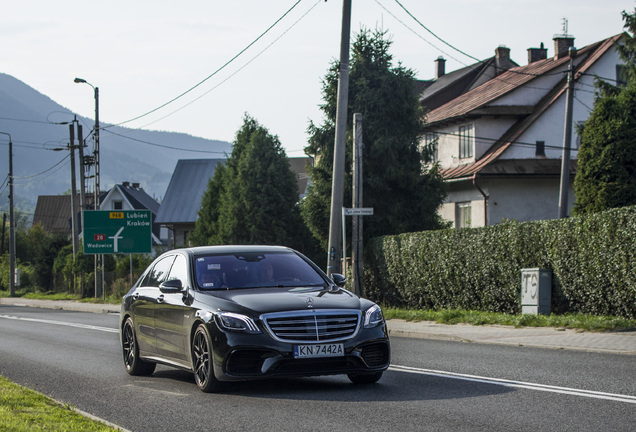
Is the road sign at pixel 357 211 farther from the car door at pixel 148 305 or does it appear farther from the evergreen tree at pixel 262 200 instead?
the evergreen tree at pixel 262 200

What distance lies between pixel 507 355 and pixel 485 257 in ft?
27.8

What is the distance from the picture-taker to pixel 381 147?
30672 millimetres

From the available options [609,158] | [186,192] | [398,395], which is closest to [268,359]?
[398,395]

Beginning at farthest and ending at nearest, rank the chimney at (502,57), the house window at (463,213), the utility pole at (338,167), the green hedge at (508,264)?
the chimney at (502,57), the house window at (463,213), the utility pole at (338,167), the green hedge at (508,264)

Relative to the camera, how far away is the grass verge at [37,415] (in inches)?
287

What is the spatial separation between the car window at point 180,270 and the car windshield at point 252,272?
179 mm

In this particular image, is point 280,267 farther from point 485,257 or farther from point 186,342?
point 485,257

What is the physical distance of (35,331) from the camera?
73.7ft

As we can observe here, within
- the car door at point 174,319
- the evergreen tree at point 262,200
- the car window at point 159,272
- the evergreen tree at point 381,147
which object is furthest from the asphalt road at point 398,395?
the evergreen tree at point 262,200

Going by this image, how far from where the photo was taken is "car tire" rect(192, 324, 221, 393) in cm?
937

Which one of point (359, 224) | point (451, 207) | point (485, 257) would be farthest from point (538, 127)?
point (485, 257)

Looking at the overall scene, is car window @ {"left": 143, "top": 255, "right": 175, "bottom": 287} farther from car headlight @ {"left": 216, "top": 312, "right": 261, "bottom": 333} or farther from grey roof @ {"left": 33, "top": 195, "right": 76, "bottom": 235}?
grey roof @ {"left": 33, "top": 195, "right": 76, "bottom": 235}

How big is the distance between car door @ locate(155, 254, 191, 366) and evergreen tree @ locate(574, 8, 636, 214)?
47.4ft

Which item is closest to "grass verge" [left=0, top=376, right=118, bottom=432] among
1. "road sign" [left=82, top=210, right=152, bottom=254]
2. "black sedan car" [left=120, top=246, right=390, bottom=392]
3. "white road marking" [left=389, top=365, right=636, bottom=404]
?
"black sedan car" [left=120, top=246, right=390, bottom=392]
